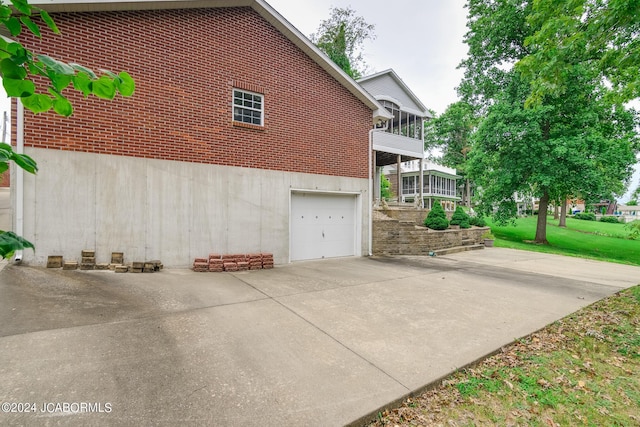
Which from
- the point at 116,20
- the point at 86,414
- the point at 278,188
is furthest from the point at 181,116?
the point at 86,414

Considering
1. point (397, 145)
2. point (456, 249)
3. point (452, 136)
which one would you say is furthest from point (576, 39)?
point (452, 136)

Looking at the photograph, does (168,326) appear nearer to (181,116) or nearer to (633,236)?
(181,116)

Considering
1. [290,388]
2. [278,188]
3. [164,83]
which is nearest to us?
[290,388]

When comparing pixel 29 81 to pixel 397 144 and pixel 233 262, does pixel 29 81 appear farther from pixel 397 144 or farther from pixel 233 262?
pixel 397 144

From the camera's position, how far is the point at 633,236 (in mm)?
4895

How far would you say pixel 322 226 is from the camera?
32.6 ft

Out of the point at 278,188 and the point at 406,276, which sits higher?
the point at 278,188

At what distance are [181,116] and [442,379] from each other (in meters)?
7.61

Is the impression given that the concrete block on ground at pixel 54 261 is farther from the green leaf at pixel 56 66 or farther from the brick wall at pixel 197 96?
the green leaf at pixel 56 66

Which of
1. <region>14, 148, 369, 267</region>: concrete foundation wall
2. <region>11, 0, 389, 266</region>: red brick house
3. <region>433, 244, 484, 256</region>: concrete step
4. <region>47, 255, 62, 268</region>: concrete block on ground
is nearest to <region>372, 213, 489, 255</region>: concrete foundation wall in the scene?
<region>433, 244, 484, 256</region>: concrete step

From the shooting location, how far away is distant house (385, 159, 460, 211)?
30217 millimetres

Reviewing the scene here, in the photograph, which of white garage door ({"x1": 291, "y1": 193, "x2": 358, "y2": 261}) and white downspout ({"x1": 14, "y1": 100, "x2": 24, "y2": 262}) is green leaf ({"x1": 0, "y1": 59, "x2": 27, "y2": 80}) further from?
white garage door ({"x1": 291, "y1": 193, "x2": 358, "y2": 261})

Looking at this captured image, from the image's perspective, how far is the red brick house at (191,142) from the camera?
20.3ft

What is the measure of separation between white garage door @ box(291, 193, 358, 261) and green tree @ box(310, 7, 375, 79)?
15.7m
